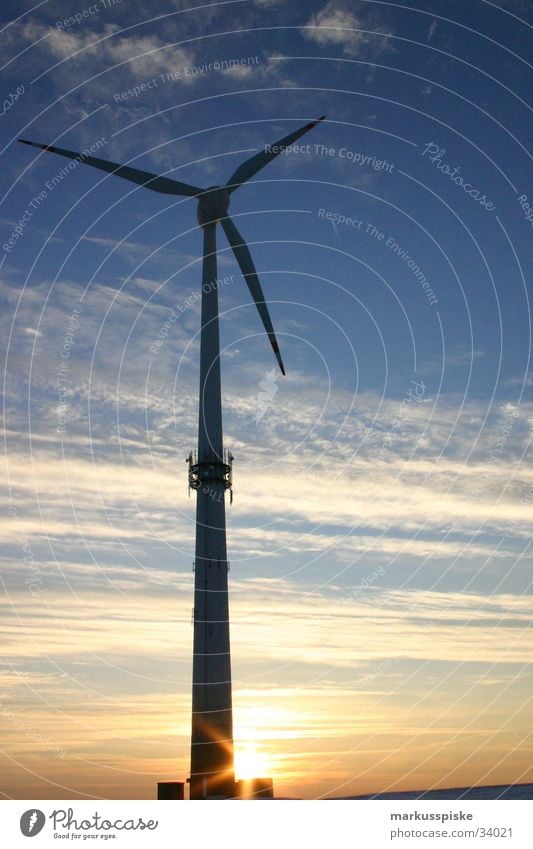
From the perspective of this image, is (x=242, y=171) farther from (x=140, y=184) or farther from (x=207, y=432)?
(x=207, y=432)

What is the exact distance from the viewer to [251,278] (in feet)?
308

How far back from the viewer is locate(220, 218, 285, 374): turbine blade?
92.9 m

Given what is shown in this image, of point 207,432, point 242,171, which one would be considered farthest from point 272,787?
point 242,171

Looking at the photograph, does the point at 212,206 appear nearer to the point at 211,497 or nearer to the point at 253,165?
the point at 253,165
